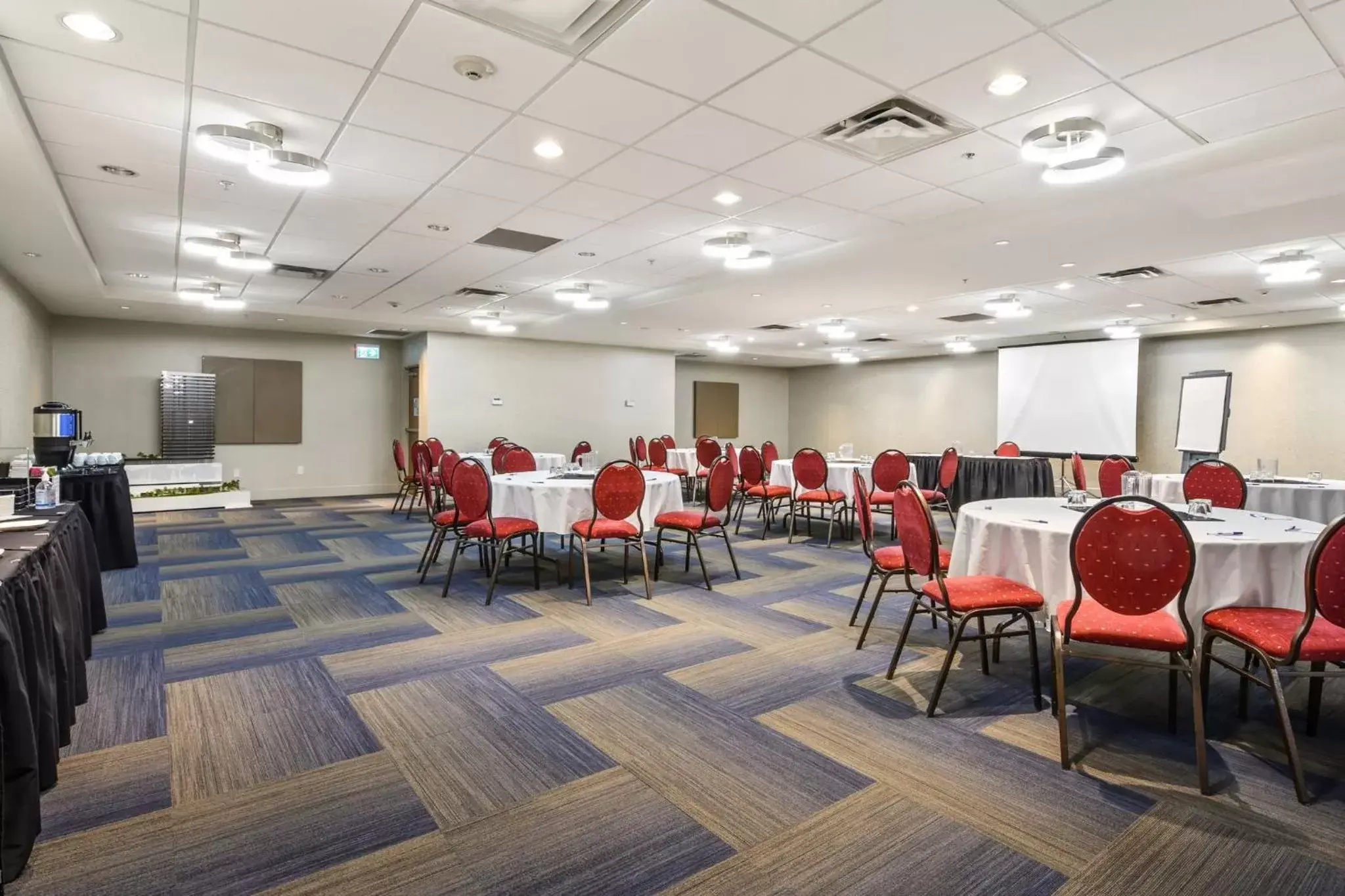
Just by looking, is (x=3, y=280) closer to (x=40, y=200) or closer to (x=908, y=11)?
(x=40, y=200)

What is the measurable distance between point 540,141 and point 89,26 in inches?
76.2

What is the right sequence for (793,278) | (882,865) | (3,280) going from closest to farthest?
1. (882,865)
2. (3,280)
3. (793,278)

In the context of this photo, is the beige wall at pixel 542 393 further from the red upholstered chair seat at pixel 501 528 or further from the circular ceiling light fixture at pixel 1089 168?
the circular ceiling light fixture at pixel 1089 168

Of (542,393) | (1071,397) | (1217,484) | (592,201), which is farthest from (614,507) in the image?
(1071,397)

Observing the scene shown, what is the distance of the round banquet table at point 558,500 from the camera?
16.6 feet

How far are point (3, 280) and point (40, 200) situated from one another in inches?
114

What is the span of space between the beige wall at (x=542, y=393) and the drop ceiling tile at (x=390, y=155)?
6.92m

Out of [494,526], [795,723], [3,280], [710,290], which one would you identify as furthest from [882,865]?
[3,280]

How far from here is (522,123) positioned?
12.1 ft

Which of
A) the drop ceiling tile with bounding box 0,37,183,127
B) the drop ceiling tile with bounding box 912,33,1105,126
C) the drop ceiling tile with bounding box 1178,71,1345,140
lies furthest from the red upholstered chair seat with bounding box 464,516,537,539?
the drop ceiling tile with bounding box 1178,71,1345,140

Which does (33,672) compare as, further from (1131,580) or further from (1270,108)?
(1270,108)

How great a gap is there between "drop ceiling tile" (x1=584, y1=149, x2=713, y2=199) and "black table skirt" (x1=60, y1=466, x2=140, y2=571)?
15.1 feet

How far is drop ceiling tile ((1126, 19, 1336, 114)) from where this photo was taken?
2.80 m

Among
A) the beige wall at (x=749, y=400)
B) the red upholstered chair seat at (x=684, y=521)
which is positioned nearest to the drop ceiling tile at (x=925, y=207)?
the red upholstered chair seat at (x=684, y=521)
